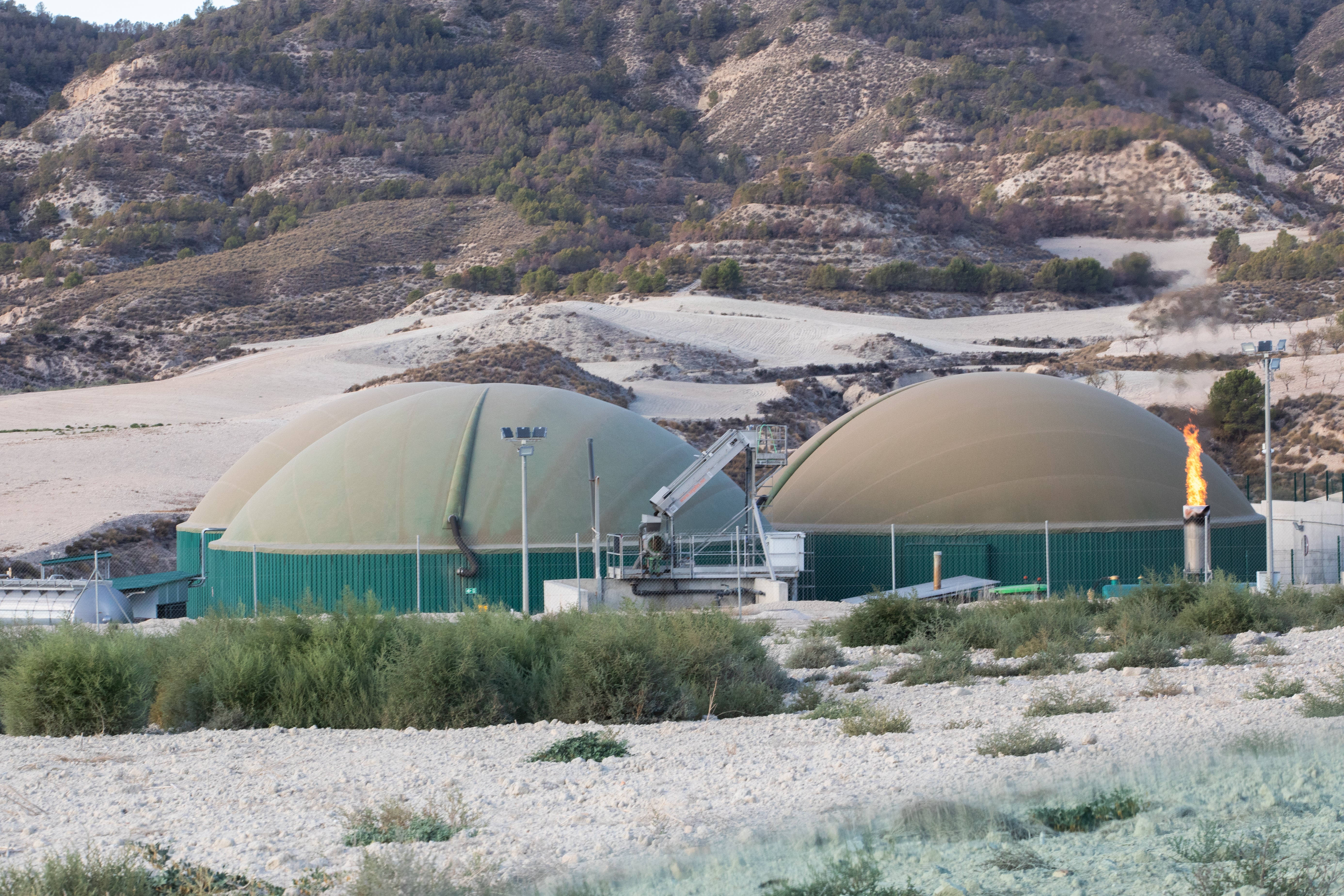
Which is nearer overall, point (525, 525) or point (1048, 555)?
point (525, 525)

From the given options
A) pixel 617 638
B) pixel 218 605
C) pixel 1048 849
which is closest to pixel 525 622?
pixel 617 638

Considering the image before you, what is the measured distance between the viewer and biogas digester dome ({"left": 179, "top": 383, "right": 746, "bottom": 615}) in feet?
81.6

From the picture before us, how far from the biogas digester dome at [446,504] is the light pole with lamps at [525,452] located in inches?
31.4

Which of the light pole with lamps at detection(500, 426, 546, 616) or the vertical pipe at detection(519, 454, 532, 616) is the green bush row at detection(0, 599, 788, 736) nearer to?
the light pole with lamps at detection(500, 426, 546, 616)

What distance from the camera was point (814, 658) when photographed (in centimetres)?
1611

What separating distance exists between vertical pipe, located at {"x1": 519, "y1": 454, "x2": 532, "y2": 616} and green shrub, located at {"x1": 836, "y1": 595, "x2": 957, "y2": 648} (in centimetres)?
650

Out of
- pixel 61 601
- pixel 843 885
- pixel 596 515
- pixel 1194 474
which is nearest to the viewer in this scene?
pixel 843 885

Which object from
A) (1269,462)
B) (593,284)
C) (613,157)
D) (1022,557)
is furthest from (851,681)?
(613,157)

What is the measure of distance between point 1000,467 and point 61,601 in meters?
19.5

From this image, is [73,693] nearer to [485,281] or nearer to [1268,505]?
[1268,505]

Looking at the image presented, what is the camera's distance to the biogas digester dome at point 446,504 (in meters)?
24.9

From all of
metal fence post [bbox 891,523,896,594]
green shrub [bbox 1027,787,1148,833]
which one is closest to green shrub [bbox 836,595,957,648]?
metal fence post [bbox 891,523,896,594]

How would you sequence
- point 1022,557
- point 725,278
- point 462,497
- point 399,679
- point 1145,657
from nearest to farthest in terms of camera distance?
point 399,679 < point 1145,657 < point 462,497 < point 1022,557 < point 725,278

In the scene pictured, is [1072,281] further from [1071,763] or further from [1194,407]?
[1071,763]
